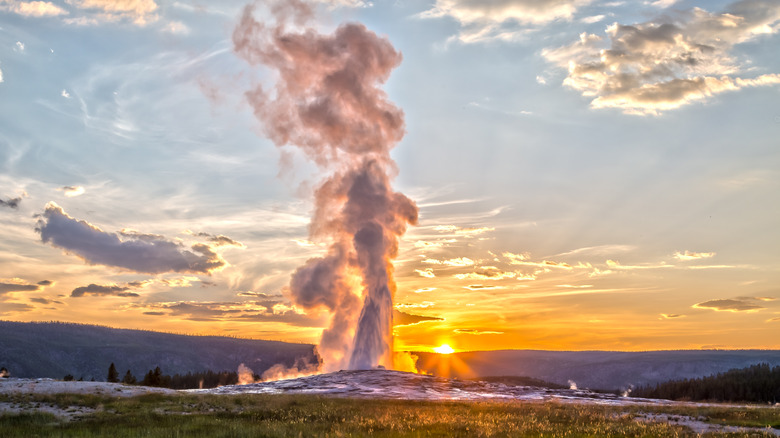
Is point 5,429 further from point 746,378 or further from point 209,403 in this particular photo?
point 746,378

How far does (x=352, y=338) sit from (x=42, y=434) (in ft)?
285

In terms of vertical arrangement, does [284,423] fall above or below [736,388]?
above

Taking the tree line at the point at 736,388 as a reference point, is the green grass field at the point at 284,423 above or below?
above

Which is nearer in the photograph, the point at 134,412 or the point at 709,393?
the point at 134,412

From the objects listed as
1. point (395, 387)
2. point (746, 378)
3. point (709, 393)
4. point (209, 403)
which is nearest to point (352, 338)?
point (395, 387)

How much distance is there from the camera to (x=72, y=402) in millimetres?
45844

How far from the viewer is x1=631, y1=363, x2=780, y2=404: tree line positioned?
146 m

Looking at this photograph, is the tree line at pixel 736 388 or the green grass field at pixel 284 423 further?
the tree line at pixel 736 388

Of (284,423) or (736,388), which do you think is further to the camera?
(736,388)

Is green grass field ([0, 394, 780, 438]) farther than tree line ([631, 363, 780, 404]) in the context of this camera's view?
No

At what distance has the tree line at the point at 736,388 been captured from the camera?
14562 cm

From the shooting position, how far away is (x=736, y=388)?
152375 millimetres

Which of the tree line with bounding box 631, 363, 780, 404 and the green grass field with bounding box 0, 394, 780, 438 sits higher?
the green grass field with bounding box 0, 394, 780, 438

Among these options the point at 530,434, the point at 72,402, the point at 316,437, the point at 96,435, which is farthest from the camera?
the point at 72,402
